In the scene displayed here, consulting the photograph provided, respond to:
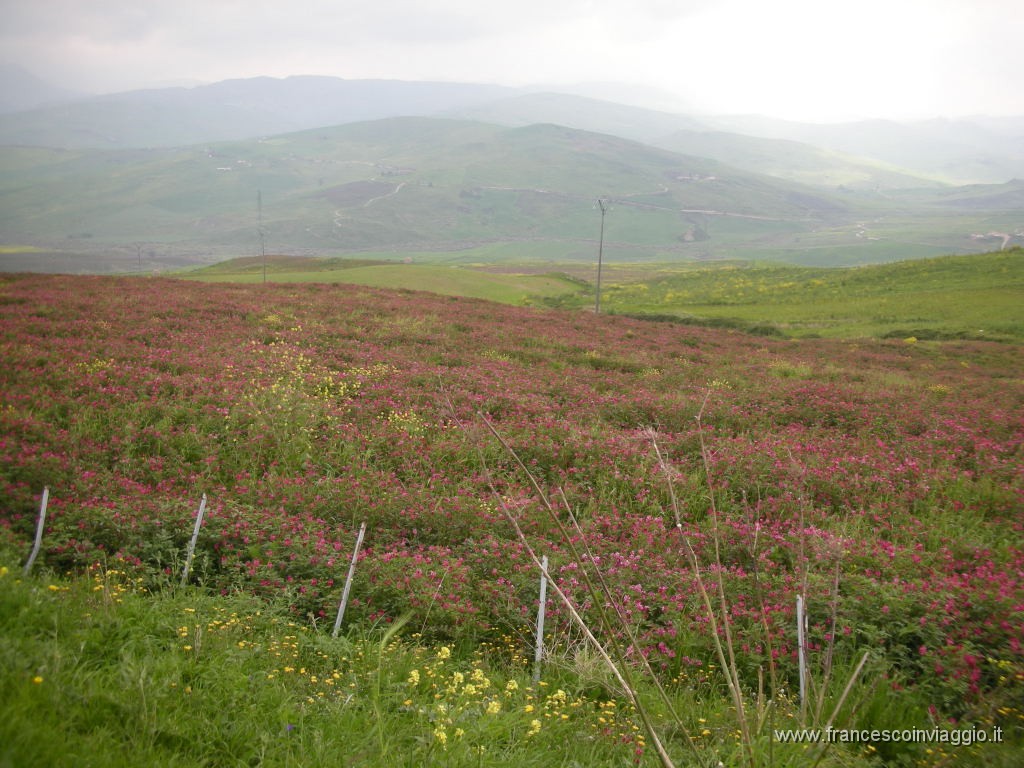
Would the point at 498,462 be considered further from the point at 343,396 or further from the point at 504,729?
the point at 504,729

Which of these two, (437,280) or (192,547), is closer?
(192,547)

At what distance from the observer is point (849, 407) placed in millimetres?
17453

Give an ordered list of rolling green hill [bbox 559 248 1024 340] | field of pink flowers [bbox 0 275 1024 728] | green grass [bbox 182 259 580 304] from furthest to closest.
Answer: green grass [bbox 182 259 580 304], rolling green hill [bbox 559 248 1024 340], field of pink flowers [bbox 0 275 1024 728]

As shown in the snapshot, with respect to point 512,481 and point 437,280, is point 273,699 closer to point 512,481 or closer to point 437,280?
point 512,481

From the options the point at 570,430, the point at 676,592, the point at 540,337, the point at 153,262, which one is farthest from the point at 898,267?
the point at 153,262

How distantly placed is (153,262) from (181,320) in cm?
18517

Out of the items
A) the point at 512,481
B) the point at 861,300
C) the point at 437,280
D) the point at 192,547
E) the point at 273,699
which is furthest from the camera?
the point at 437,280

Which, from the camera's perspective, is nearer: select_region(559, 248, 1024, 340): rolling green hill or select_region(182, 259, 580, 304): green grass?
select_region(559, 248, 1024, 340): rolling green hill

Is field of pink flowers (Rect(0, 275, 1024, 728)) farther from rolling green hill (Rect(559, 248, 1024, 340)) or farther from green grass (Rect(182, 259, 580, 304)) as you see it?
green grass (Rect(182, 259, 580, 304))

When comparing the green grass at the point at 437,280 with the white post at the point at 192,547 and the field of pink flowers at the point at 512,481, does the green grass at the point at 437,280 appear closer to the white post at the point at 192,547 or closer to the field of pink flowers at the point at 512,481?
the field of pink flowers at the point at 512,481

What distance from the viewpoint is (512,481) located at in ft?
38.5

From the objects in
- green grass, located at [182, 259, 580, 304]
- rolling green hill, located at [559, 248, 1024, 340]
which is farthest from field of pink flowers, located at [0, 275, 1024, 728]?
green grass, located at [182, 259, 580, 304]

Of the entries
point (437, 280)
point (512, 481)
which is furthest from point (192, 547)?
point (437, 280)

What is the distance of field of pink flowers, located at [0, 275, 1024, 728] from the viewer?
23.5ft
